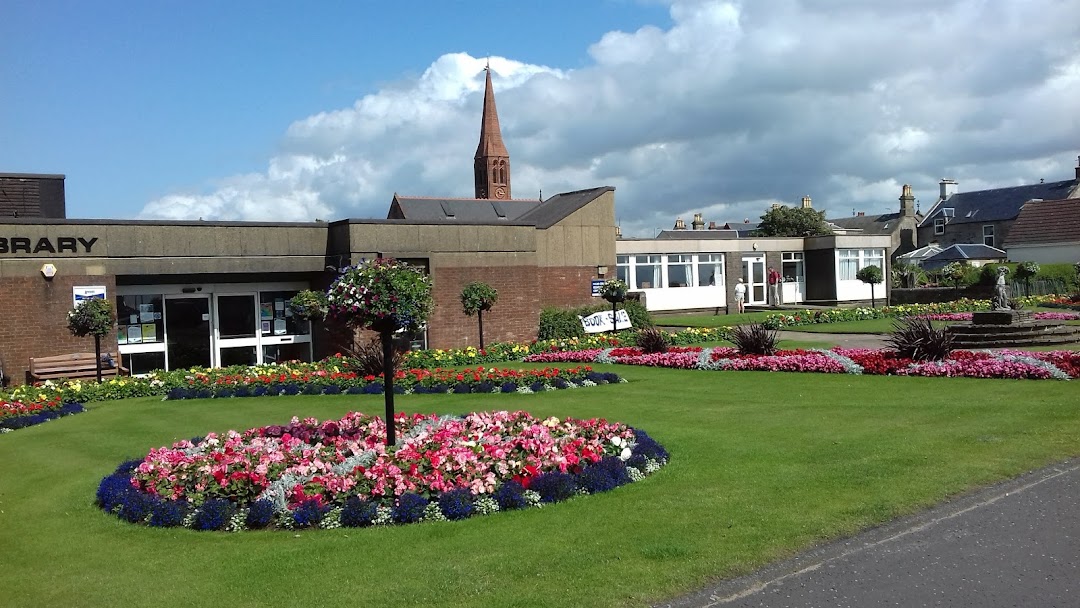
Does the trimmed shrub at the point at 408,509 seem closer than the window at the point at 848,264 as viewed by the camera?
Yes

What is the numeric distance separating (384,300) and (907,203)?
240 ft

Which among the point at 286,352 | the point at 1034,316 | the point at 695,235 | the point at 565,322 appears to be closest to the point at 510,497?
the point at 286,352

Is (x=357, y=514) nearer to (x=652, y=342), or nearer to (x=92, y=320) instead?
(x=92, y=320)

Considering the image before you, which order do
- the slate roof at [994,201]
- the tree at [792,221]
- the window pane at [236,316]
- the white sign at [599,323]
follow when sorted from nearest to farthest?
the window pane at [236,316] < the white sign at [599,323] < the slate roof at [994,201] < the tree at [792,221]

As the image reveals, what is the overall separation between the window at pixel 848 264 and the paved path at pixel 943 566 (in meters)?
39.1

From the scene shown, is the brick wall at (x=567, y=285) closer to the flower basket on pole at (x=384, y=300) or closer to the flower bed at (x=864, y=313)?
the flower bed at (x=864, y=313)

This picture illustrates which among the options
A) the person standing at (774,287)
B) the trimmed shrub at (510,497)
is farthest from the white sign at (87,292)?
the person standing at (774,287)

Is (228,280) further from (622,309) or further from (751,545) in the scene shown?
(751,545)

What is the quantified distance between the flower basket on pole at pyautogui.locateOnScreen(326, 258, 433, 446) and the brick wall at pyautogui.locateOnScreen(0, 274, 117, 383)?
1481cm

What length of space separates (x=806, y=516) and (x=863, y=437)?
3.33 metres

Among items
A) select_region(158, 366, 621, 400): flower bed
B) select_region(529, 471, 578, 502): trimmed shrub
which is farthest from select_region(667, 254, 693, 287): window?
select_region(529, 471, 578, 502): trimmed shrub

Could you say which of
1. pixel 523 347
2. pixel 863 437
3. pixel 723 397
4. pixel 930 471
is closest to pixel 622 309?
pixel 523 347

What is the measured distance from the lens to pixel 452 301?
85.8 feet

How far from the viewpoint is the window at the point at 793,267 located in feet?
150
